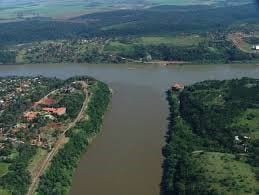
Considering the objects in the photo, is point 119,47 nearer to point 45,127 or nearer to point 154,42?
point 154,42

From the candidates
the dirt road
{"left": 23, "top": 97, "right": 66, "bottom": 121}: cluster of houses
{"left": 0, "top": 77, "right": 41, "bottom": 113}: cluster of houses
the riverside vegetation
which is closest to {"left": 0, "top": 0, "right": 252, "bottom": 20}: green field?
{"left": 0, "top": 77, "right": 41, "bottom": 113}: cluster of houses

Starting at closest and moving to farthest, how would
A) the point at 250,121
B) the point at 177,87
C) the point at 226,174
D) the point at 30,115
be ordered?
the point at 226,174
the point at 250,121
the point at 30,115
the point at 177,87

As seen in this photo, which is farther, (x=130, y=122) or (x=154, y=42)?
(x=154, y=42)

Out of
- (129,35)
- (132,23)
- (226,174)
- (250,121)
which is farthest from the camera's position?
(132,23)

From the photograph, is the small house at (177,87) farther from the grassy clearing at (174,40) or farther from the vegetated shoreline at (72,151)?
the grassy clearing at (174,40)

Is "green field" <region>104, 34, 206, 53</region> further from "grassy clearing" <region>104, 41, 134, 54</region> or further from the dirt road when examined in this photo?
the dirt road

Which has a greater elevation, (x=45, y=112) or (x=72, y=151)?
(x=45, y=112)

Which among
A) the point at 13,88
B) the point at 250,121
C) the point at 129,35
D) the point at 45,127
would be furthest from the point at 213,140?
the point at 129,35

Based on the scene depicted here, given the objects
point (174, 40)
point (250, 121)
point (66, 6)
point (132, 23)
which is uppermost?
point (250, 121)
